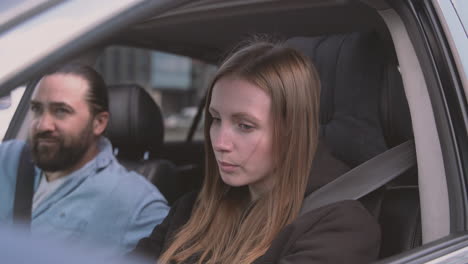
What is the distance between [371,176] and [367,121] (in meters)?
0.21

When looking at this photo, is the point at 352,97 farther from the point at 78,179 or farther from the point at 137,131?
the point at 137,131

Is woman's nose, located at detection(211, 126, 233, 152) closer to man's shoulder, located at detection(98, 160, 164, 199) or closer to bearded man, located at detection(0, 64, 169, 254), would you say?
bearded man, located at detection(0, 64, 169, 254)

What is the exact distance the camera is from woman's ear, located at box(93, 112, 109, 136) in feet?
8.27

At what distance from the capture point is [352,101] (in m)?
Result: 1.93

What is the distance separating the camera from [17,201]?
2135 millimetres

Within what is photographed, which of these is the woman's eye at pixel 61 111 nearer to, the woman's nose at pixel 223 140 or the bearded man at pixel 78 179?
the bearded man at pixel 78 179

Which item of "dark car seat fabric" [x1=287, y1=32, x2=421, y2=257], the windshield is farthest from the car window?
the windshield

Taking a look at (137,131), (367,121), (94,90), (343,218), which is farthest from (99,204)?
(343,218)

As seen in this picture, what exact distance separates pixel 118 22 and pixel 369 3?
2.92 feet

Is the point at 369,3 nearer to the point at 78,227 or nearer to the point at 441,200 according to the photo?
the point at 441,200

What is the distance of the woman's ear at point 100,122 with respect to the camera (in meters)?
2.52

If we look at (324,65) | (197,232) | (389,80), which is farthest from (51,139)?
(389,80)

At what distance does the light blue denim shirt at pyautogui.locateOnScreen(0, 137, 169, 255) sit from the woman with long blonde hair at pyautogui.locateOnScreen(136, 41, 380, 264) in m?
0.61

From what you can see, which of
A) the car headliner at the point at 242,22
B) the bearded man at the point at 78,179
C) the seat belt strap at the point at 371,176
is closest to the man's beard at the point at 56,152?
the bearded man at the point at 78,179
